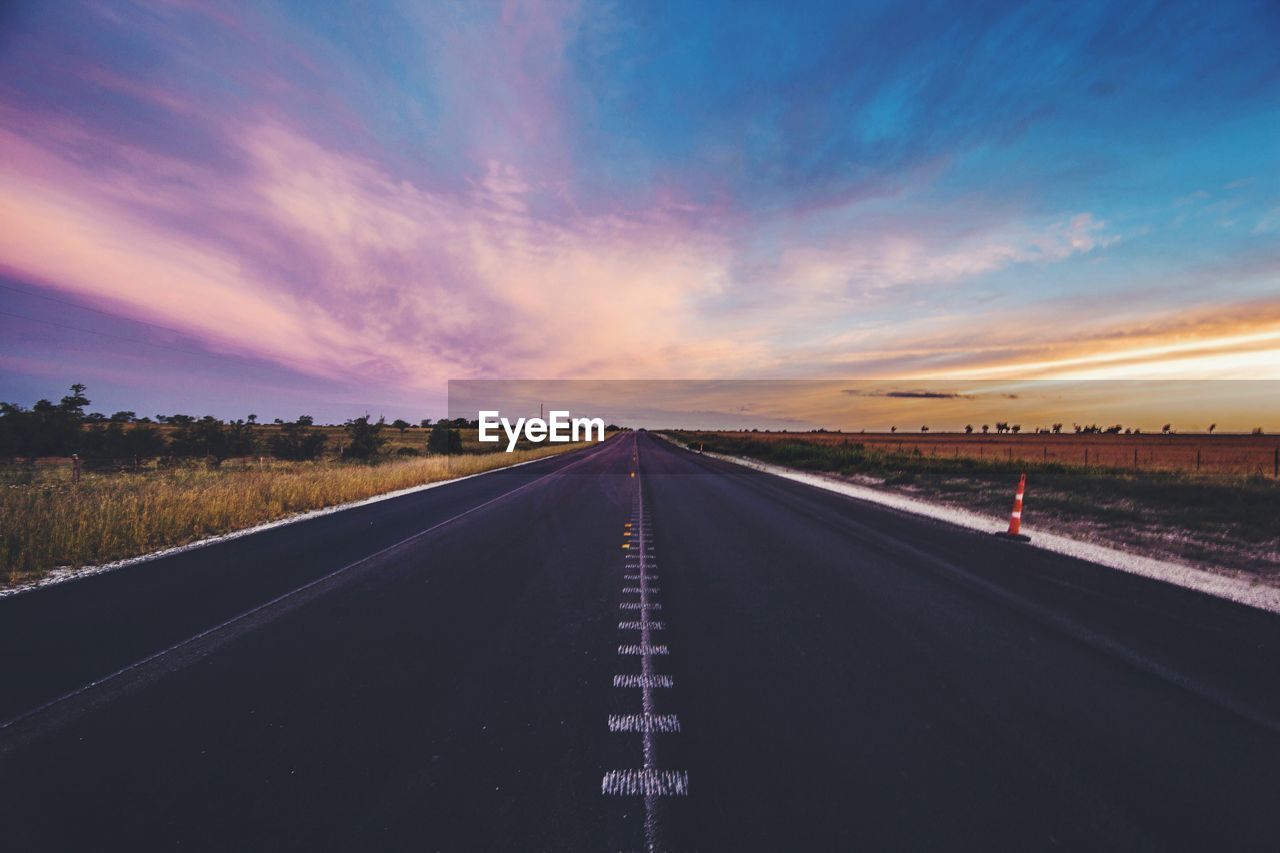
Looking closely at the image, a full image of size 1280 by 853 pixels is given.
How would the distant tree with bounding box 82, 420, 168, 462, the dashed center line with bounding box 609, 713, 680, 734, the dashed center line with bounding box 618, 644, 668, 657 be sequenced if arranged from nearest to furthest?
the dashed center line with bounding box 609, 713, 680, 734, the dashed center line with bounding box 618, 644, 668, 657, the distant tree with bounding box 82, 420, 168, 462

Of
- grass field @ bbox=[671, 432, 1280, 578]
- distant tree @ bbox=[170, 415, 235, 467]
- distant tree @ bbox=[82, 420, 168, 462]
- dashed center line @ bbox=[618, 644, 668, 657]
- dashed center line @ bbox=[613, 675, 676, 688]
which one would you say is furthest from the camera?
distant tree @ bbox=[170, 415, 235, 467]

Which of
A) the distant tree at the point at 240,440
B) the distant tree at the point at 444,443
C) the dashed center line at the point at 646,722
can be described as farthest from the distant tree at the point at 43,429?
the dashed center line at the point at 646,722

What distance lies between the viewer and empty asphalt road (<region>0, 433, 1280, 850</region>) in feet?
8.15

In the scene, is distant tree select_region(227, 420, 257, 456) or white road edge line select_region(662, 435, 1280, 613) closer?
white road edge line select_region(662, 435, 1280, 613)

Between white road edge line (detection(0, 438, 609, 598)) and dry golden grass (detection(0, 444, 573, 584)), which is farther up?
dry golden grass (detection(0, 444, 573, 584))

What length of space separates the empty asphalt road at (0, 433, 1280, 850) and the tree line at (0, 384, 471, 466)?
30071 millimetres

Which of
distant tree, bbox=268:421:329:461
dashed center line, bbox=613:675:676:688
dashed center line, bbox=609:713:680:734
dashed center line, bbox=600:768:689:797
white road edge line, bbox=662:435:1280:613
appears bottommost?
white road edge line, bbox=662:435:1280:613

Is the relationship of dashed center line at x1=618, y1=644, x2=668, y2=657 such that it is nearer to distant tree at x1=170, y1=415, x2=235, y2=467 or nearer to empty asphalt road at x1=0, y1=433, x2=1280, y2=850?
empty asphalt road at x1=0, y1=433, x2=1280, y2=850

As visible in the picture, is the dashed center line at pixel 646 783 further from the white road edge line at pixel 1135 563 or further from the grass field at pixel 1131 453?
the grass field at pixel 1131 453

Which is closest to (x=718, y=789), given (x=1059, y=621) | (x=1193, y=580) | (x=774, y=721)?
(x=774, y=721)

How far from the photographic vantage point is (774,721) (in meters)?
3.37

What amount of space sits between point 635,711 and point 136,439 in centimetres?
3759

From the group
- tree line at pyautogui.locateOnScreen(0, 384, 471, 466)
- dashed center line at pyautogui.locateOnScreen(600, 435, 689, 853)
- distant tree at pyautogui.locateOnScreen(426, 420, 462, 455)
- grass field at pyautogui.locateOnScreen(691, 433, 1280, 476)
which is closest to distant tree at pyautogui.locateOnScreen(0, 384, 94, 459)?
tree line at pyautogui.locateOnScreen(0, 384, 471, 466)

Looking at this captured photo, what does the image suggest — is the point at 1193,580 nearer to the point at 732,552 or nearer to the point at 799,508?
the point at 732,552
